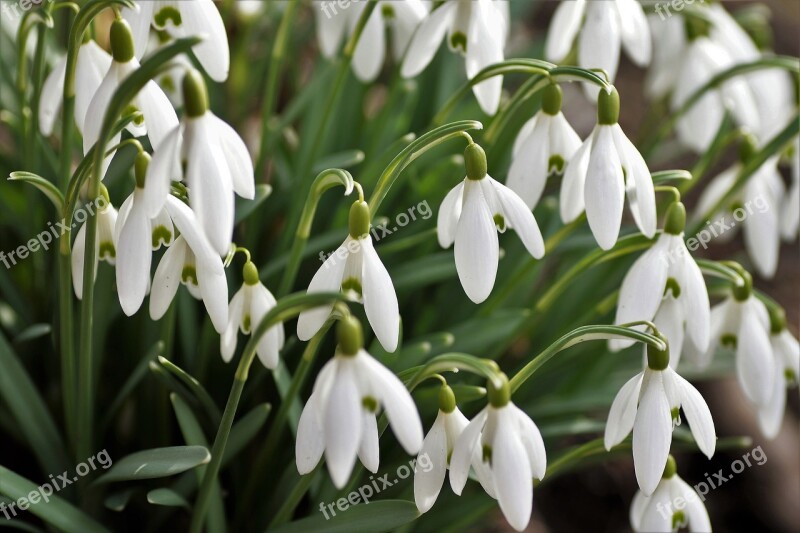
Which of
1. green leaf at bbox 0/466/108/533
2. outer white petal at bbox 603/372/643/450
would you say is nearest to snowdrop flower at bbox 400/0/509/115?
outer white petal at bbox 603/372/643/450

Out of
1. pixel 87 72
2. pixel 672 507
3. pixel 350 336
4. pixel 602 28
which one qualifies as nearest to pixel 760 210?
pixel 602 28

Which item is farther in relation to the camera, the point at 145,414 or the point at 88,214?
the point at 145,414

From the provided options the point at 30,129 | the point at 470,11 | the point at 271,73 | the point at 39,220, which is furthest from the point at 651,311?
the point at 39,220

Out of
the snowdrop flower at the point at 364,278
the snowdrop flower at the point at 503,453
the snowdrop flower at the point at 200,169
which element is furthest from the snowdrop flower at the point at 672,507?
the snowdrop flower at the point at 200,169

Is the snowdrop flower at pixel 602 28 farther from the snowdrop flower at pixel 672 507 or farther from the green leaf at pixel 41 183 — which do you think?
the green leaf at pixel 41 183

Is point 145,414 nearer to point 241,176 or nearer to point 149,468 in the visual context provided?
point 149,468

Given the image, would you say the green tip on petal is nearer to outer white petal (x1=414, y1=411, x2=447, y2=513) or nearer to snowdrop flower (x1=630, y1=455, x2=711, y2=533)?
outer white petal (x1=414, y1=411, x2=447, y2=513)

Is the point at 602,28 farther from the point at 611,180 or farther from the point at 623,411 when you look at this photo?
the point at 623,411
